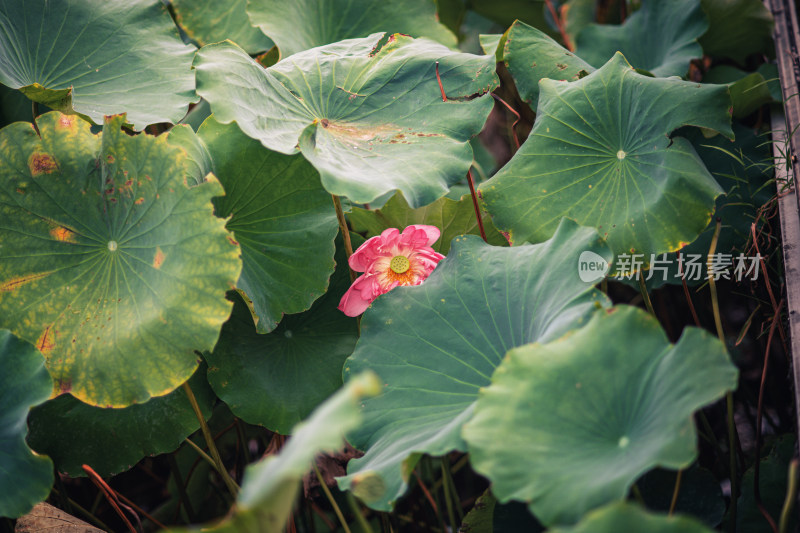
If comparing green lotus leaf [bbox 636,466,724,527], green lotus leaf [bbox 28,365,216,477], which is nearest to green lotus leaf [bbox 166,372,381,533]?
green lotus leaf [bbox 28,365,216,477]

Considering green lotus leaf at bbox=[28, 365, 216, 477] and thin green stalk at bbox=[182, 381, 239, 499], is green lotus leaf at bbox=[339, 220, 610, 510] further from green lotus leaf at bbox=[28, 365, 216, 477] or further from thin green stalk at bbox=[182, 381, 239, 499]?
green lotus leaf at bbox=[28, 365, 216, 477]

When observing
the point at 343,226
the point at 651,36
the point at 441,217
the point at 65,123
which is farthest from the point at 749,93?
the point at 65,123

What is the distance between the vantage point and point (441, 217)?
1438 mm

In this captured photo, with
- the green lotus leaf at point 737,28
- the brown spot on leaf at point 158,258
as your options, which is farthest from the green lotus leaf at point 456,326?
the green lotus leaf at point 737,28

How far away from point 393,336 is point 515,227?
359mm

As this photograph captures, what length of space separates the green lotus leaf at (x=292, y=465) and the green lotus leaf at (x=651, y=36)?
1536 millimetres

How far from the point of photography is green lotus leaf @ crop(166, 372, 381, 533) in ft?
1.79

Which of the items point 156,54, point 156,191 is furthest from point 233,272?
point 156,54

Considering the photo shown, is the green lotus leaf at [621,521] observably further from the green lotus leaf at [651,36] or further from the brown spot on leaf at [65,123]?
the green lotus leaf at [651,36]

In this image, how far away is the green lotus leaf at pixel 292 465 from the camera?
544mm

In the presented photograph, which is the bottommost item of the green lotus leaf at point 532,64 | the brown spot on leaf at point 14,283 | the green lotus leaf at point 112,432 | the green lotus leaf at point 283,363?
the green lotus leaf at point 112,432

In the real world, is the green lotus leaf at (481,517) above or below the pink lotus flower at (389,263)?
below

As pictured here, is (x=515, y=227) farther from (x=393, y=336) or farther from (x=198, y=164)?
(x=198, y=164)

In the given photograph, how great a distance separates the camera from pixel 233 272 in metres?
1.01
